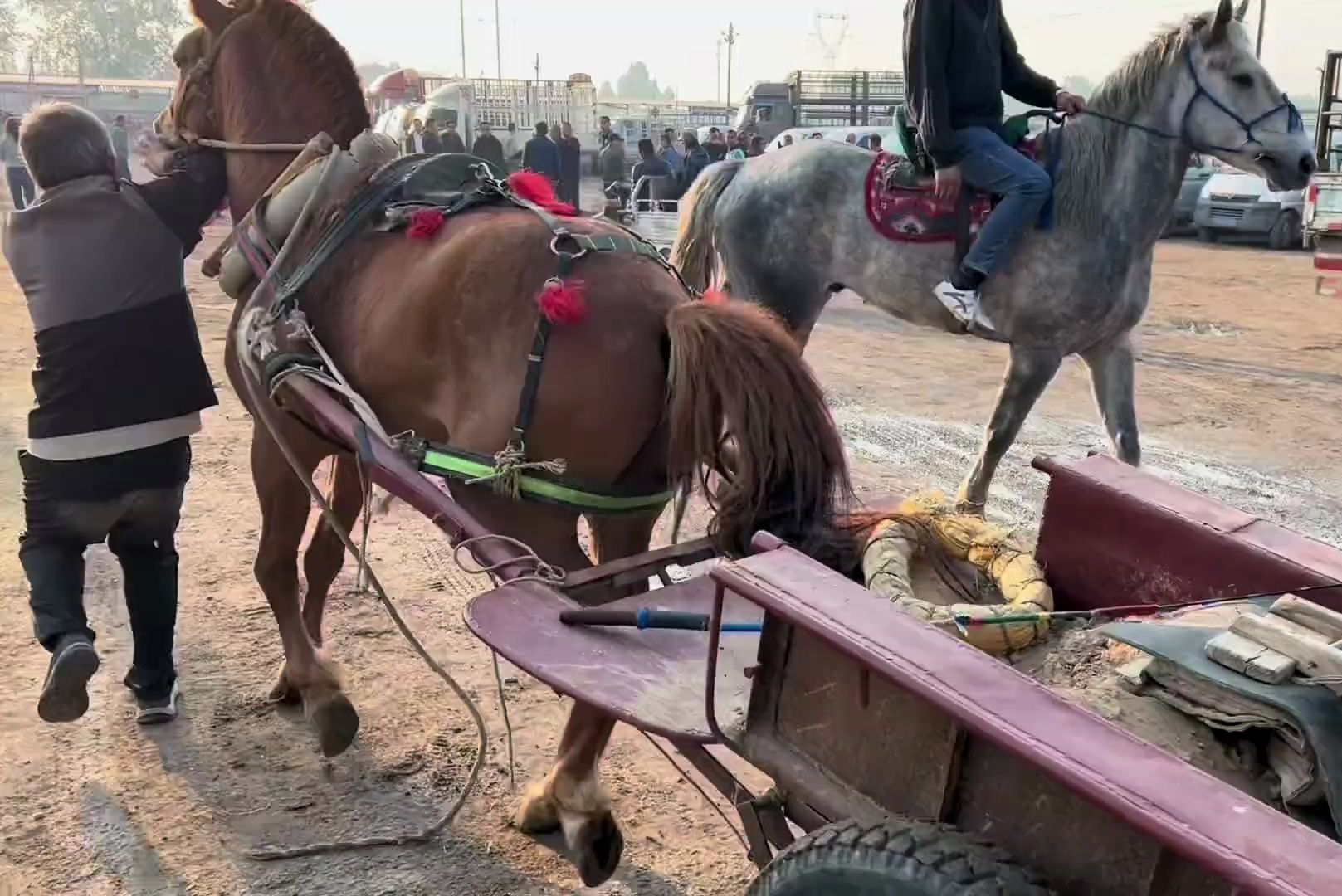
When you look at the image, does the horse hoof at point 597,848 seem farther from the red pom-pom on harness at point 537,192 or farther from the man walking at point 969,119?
the man walking at point 969,119

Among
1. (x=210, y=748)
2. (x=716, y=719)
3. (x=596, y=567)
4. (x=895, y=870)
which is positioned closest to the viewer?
(x=895, y=870)

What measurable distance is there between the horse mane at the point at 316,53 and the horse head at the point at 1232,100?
3504 millimetres

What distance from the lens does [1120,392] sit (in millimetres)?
5152

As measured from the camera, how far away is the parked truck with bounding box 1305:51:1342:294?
9273 millimetres

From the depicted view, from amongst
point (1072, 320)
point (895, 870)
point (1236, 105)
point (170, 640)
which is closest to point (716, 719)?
point (895, 870)

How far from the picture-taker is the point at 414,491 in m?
2.57

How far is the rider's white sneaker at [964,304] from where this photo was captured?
5.04m

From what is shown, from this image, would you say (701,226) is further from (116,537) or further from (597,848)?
(597,848)

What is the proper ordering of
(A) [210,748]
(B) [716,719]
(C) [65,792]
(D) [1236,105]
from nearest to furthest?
(B) [716,719] → (C) [65,792] → (A) [210,748] → (D) [1236,105]

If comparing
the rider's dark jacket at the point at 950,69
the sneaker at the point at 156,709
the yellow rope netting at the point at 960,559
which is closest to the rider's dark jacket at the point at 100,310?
the sneaker at the point at 156,709

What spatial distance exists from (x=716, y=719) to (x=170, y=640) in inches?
90.2

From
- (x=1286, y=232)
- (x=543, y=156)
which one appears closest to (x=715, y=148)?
(x=543, y=156)

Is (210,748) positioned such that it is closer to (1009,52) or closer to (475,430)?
(475,430)

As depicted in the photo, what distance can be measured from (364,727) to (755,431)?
1.77 metres
